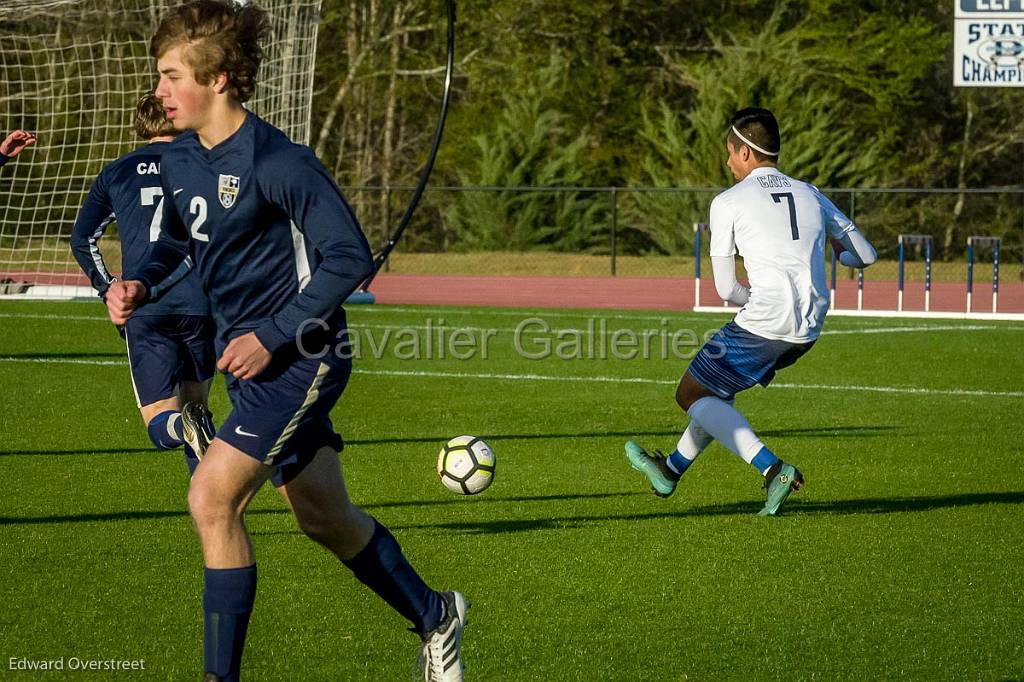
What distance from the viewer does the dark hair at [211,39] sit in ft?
13.4

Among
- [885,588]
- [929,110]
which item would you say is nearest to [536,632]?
[885,588]

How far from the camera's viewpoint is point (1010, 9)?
2267 cm

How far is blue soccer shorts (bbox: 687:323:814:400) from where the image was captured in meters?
7.41

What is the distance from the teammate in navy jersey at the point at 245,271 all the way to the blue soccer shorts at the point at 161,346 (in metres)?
2.86

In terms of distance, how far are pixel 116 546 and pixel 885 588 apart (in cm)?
335

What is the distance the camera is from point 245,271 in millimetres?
4172

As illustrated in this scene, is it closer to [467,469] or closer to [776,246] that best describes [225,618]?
[467,469]

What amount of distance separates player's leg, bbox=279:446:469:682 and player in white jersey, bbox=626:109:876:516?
312cm

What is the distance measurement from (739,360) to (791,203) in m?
0.83

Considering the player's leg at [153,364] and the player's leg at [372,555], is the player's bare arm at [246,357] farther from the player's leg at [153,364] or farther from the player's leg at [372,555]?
the player's leg at [153,364]

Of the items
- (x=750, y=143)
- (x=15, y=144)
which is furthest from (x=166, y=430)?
(x=750, y=143)

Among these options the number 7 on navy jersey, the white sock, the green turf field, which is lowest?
the green turf field

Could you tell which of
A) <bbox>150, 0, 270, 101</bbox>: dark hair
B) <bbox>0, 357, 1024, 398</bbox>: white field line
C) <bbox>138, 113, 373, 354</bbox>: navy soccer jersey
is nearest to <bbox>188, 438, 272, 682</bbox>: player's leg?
<bbox>138, 113, 373, 354</bbox>: navy soccer jersey

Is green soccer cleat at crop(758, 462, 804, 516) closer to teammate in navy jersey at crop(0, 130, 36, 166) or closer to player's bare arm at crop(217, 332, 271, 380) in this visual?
player's bare arm at crop(217, 332, 271, 380)
